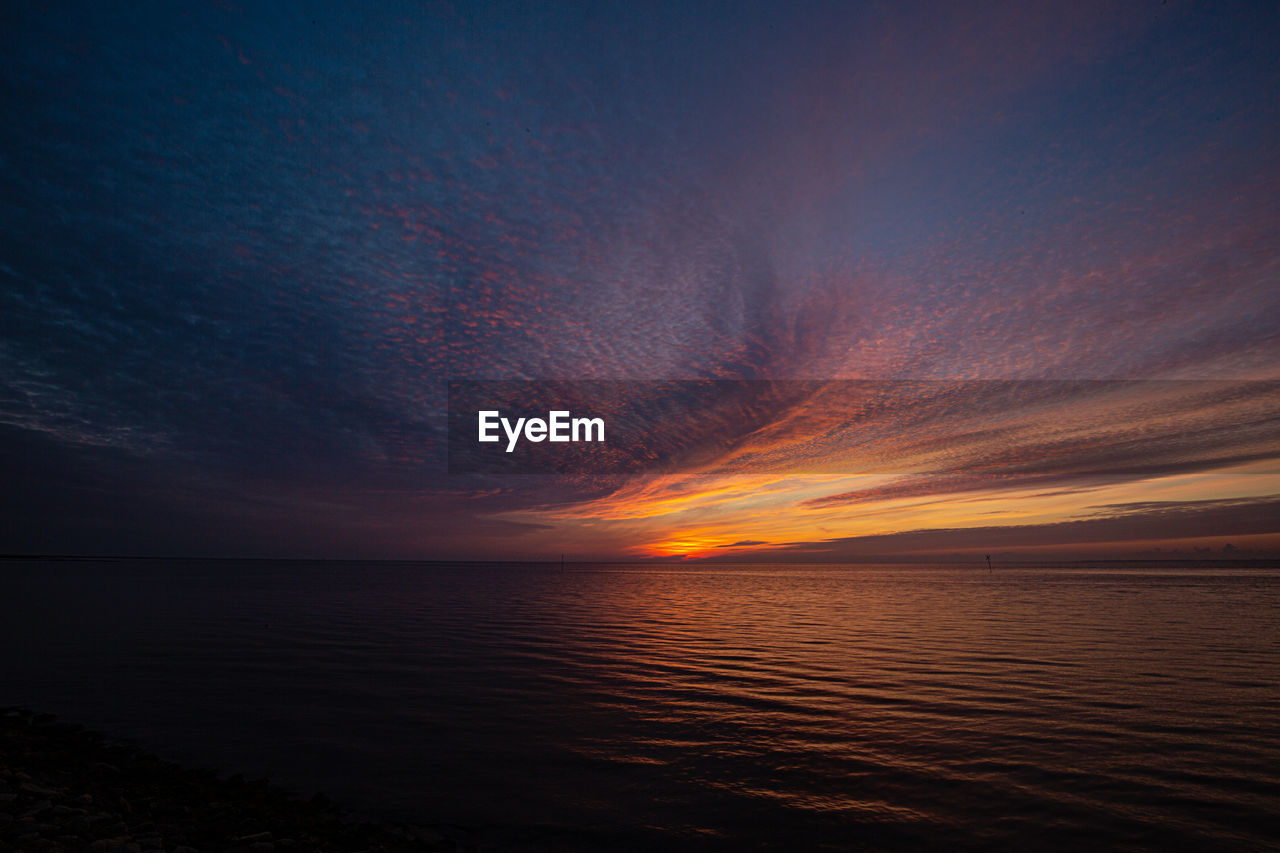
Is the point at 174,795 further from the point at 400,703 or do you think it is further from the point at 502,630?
the point at 502,630

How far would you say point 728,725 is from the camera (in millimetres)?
15555

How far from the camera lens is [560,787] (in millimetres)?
11562

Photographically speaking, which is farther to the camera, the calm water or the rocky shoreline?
the calm water

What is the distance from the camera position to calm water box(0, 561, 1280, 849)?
10.2m

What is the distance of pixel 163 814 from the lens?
9711mm

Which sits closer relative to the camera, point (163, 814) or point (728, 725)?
point (163, 814)

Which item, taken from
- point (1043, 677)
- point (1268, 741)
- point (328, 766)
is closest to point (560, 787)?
point (328, 766)

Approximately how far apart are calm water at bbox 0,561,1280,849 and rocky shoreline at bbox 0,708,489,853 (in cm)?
89

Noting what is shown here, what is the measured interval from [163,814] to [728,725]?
475 inches

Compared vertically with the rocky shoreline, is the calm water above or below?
below

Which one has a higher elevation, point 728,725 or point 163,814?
point 163,814

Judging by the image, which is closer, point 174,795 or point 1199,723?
point 174,795

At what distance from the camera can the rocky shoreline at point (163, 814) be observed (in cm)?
847

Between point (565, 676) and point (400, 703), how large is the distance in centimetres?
623
